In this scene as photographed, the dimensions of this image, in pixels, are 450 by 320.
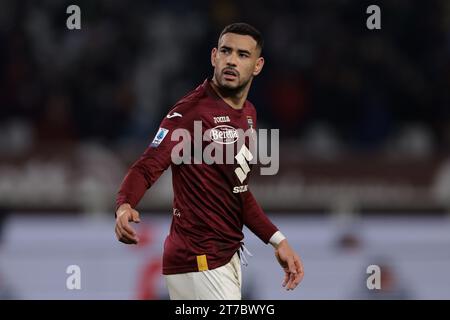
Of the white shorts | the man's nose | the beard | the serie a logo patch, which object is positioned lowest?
the white shorts

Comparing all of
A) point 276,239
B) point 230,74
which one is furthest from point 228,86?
point 276,239

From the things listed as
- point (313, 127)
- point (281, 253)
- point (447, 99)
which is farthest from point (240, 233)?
point (447, 99)

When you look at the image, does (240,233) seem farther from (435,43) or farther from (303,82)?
(435,43)

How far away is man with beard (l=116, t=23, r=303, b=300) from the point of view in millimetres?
4879

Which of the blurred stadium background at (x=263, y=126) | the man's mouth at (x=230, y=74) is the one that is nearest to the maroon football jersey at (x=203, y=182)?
the man's mouth at (x=230, y=74)

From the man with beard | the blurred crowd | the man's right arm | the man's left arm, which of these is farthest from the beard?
the blurred crowd

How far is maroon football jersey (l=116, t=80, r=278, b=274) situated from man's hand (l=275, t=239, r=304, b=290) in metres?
0.21

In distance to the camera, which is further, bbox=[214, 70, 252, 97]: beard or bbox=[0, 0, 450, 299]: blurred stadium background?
bbox=[0, 0, 450, 299]: blurred stadium background

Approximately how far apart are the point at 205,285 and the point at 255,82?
7.69 metres

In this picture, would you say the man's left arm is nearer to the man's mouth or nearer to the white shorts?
the white shorts

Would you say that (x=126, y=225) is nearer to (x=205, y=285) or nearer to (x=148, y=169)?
(x=148, y=169)

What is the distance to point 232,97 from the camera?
5.04m
